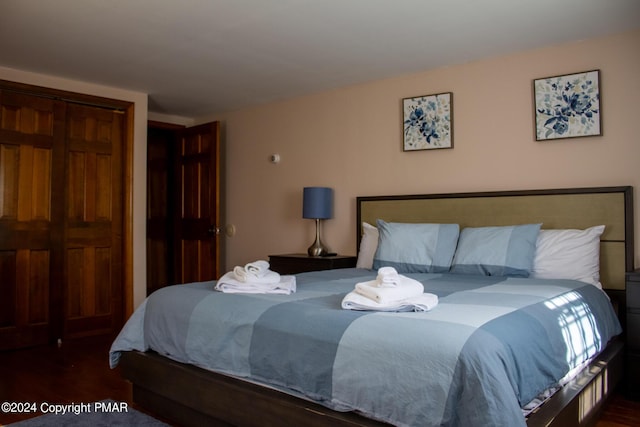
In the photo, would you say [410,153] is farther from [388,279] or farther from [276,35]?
[388,279]

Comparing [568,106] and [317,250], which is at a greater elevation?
[568,106]

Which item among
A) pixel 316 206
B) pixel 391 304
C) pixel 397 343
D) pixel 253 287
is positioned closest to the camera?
pixel 397 343

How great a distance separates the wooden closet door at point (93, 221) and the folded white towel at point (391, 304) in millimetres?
3281

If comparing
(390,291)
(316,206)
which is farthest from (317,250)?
(390,291)

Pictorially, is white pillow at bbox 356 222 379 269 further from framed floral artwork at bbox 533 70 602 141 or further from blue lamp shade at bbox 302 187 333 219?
framed floral artwork at bbox 533 70 602 141

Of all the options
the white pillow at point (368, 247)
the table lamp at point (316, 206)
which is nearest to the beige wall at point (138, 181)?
the table lamp at point (316, 206)

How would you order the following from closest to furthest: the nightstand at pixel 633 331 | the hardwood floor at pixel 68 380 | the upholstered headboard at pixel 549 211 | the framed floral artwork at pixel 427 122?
the hardwood floor at pixel 68 380, the nightstand at pixel 633 331, the upholstered headboard at pixel 549 211, the framed floral artwork at pixel 427 122

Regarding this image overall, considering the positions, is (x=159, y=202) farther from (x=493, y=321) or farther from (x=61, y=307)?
(x=493, y=321)

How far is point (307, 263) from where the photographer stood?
14.1 feet

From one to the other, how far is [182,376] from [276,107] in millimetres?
3391

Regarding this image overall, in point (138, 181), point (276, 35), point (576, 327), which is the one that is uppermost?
point (276, 35)

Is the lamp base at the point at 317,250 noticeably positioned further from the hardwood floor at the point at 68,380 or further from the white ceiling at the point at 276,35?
the hardwood floor at the point at 68,380

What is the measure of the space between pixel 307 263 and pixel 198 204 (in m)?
1.74

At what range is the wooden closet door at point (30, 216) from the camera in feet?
13.4
